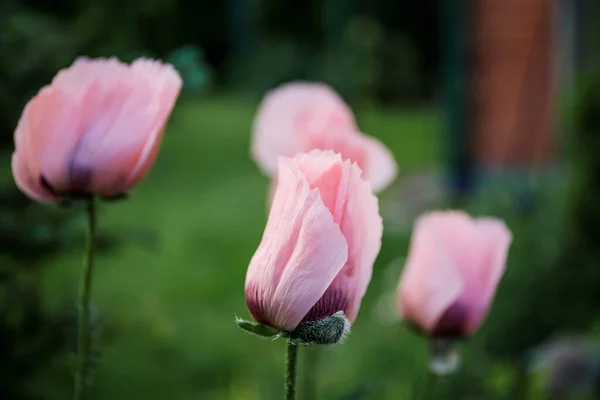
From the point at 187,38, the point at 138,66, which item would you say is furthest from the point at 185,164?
the point at 187,38

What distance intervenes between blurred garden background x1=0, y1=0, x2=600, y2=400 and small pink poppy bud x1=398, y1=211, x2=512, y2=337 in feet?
0.34

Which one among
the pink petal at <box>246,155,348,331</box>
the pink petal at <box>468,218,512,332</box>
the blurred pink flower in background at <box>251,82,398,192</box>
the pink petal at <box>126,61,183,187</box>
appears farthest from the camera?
the blurred pink flower in background at <box>251,82,398,192</box>

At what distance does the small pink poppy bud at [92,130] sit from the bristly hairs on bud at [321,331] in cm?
23

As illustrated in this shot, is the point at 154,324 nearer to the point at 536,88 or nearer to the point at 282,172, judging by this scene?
the point at 282,172

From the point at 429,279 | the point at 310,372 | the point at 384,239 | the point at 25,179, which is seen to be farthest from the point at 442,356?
the point at 384,239

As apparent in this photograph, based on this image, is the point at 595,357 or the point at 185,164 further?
the point at 185,164

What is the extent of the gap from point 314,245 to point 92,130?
27 cm

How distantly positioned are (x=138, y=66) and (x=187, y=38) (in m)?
19.0

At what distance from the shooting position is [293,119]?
1.03 metres

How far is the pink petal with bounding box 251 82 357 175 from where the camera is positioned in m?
0.97

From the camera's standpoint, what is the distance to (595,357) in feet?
9.04

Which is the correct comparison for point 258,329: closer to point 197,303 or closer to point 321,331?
point 321,331

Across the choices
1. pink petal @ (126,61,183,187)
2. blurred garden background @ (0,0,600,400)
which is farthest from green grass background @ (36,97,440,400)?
pink petal @ (126,61,183,187)

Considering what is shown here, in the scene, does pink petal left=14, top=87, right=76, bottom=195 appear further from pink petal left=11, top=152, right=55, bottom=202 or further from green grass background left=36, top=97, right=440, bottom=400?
green grass background left=36, top=97, right=440, bottom=400
